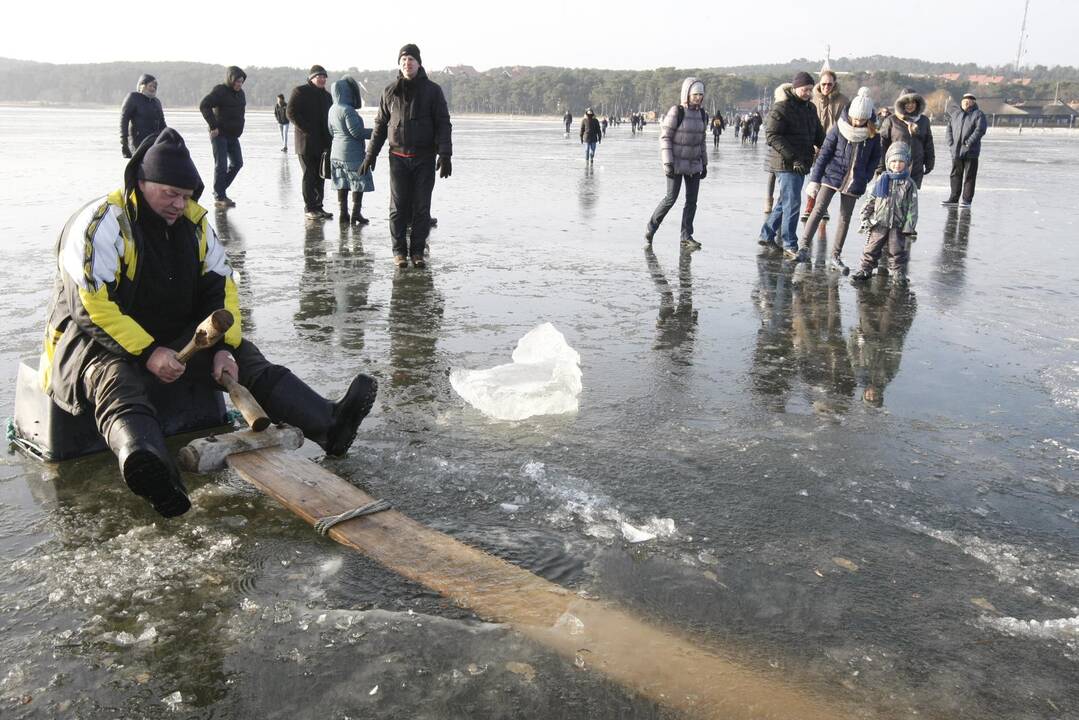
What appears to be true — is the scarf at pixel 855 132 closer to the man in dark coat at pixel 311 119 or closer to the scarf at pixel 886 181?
the scarf at pixel 886 181

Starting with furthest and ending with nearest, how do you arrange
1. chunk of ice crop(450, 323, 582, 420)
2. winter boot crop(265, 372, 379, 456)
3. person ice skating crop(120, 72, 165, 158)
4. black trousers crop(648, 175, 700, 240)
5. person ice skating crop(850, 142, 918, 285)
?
person ice skating crop(120, 72, 165, 158), black trousers crop(648, 175, 700, 240), person ice skating crop(850, 142, 918, 285), chunk of ice crop(450, 323, 582, 420), winter boot crop(265, 372, 379, 456)

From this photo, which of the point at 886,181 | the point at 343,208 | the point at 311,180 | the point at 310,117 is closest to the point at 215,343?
the point at 886,181

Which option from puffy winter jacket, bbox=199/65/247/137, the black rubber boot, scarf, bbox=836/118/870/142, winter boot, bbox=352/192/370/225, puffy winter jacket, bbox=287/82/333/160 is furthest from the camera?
puffy winter jacket, bbox=199/65/247/137

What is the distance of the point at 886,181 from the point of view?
26.1 feet

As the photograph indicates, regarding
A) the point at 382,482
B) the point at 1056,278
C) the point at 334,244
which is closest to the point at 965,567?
the point at 382,482

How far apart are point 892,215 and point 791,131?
178cm

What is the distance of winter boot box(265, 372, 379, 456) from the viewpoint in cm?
367

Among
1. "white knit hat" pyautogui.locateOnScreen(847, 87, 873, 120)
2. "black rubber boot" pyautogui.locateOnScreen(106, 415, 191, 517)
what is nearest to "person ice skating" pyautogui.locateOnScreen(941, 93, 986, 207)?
"white knit hat" pyautogui.locateOnScreen(847, 87, 873, 120)

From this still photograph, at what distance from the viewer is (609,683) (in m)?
2.30

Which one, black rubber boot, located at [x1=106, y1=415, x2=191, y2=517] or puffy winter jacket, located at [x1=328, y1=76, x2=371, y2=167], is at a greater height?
puffy winter jacket, located at [x1=328, y1=76, x2=371, y2=167]

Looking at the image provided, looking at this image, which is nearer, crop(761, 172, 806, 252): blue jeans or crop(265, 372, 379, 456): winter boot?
crop(265, 372, 379, 456): winter boot

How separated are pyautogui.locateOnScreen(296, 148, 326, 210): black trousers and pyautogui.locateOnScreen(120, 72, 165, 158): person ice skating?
1930mm

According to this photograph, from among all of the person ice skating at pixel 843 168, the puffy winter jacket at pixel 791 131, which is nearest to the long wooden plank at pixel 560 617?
the person ice skating at pixel 843 168

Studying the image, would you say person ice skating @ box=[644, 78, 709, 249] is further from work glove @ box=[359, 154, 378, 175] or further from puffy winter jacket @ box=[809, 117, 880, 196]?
work glove @ box=[359, 154, 378, 175]
